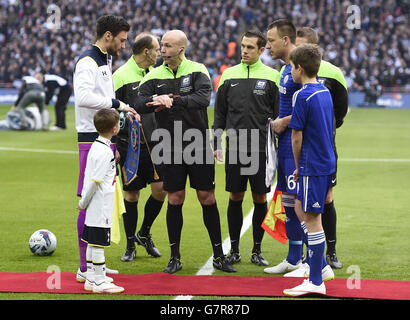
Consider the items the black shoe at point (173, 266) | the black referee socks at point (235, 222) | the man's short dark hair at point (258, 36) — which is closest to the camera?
the black shoe at point (173, 266)

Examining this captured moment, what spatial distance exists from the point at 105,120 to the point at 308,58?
1.77m

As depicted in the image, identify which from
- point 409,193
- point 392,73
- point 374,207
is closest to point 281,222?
point 374,207

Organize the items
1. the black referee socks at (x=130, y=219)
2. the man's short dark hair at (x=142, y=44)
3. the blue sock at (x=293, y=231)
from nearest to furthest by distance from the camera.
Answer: the blue sock at (x=293, y=231) < the black referee socks at (x=130, y=219) < the man's short dark hair at (x=142, y=44)

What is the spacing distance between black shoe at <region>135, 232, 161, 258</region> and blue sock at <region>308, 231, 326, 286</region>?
2134mm

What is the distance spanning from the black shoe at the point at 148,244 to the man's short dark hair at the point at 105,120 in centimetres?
195

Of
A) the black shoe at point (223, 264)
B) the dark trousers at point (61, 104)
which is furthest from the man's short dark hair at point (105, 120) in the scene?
the dark trousers at point (61, 104)

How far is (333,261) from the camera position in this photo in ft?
23.5

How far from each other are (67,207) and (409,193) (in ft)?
17.3

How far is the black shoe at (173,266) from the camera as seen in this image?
6.85 m

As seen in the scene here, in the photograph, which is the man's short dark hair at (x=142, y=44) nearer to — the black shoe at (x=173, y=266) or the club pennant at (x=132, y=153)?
the club pennant at (x=132, y=153)

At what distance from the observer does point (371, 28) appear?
37.6 metres

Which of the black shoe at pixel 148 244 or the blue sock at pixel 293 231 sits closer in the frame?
the blue sock at pixel 293 231

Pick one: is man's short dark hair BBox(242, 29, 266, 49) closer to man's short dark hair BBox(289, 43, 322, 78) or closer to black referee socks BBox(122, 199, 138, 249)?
man's short dark hair BBox(289, 43, 322, 78)

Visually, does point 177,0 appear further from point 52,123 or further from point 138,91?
point 138,91
